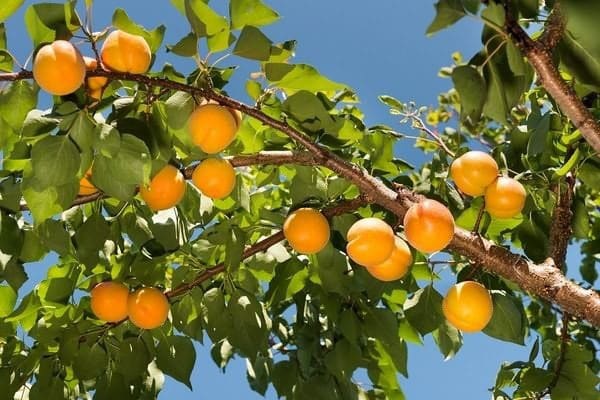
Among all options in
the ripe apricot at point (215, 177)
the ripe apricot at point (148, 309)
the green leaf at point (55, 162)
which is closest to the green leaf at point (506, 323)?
the ripe apricot at point (215, 177)

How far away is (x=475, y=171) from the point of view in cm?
183

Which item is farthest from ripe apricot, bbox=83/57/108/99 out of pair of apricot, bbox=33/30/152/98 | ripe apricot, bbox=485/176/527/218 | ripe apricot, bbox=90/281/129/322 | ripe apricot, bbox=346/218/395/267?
ripe apricot, bbox=485/176/527/218

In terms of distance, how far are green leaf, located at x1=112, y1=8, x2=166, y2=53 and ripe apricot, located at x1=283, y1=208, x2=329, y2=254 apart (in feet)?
2.04

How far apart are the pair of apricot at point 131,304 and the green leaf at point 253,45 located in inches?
31.2

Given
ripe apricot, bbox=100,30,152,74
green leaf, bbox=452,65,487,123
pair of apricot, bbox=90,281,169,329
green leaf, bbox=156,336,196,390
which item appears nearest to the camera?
green leaf, bbox=452,65,487,123

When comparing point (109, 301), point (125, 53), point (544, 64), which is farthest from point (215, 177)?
point (544, 64)

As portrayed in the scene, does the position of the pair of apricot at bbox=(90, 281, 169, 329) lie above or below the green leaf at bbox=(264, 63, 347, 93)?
below

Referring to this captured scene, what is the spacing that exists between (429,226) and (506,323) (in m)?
0.48

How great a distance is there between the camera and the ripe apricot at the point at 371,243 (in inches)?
70.1

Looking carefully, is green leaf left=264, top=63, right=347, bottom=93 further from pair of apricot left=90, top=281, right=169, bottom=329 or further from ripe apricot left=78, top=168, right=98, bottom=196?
pair of apricot left=90, top=281, right=169, bottom=329

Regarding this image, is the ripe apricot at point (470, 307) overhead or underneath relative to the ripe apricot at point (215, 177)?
overhead

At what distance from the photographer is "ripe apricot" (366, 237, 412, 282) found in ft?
6.19

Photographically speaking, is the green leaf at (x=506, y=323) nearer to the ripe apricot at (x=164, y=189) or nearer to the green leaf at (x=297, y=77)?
the green leaf at (x=297, y=77)

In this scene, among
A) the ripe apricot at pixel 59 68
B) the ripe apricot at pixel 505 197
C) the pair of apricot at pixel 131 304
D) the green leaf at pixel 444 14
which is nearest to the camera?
the green leaf at pixel 444 14
